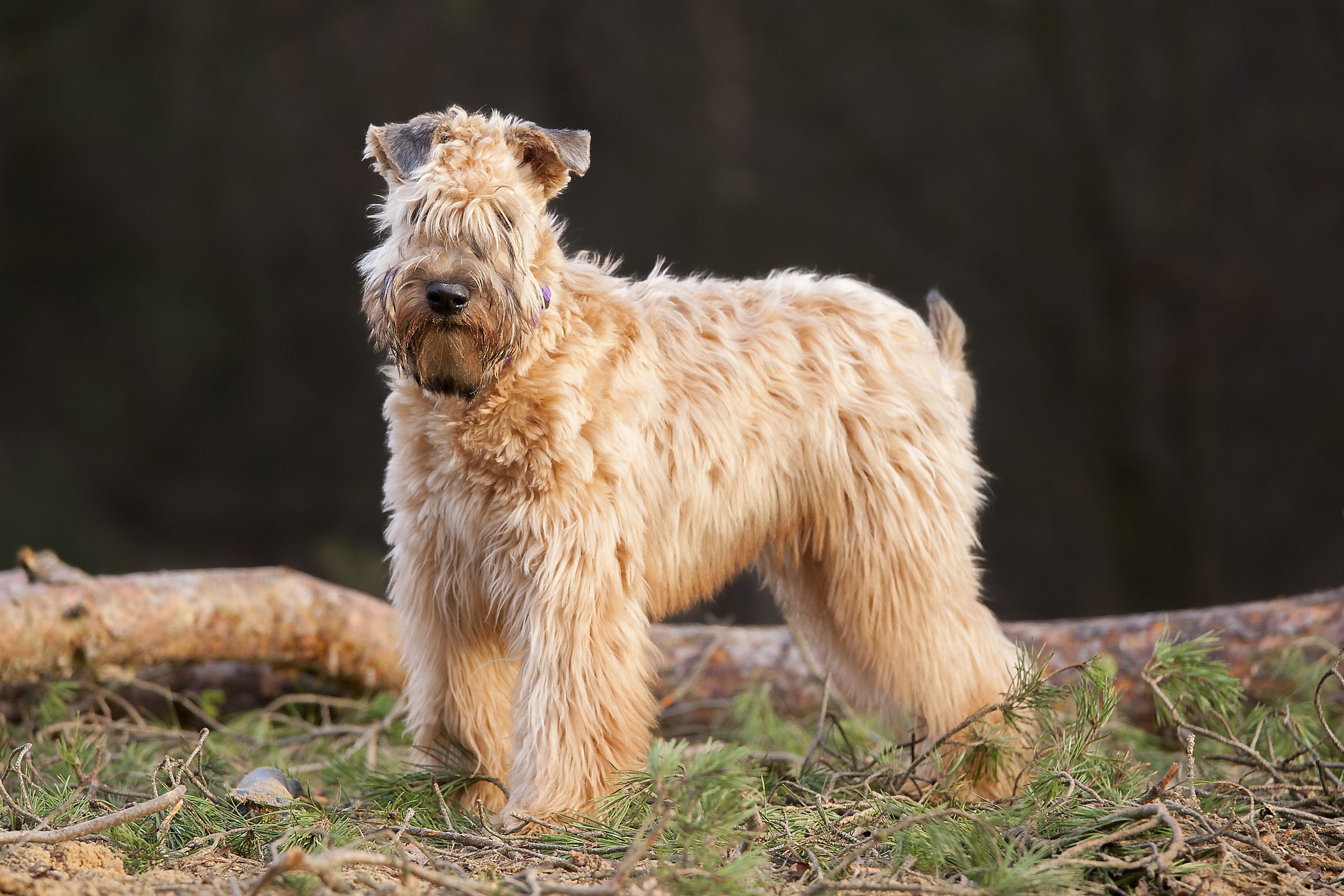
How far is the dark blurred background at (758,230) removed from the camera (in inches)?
362

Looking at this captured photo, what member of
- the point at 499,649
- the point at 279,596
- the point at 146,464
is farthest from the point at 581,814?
the point at 146,464

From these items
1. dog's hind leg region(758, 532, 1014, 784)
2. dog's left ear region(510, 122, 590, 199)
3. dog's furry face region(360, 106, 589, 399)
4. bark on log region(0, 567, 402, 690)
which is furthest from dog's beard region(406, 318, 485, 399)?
bark on log region(0, 567, 402, 690)

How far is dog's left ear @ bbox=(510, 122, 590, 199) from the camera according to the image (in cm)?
369

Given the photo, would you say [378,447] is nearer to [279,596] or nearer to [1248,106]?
[279,596]

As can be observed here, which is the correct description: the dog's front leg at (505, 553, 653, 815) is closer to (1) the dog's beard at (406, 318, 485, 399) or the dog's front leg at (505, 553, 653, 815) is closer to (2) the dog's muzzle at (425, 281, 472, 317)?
(1) the dog's beard at (406, 318, 485, 399)

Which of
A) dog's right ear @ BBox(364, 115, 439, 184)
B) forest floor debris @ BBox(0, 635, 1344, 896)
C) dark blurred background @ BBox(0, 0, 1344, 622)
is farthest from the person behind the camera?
dark blurred background @ BBox(0, 0, 1344, 622)

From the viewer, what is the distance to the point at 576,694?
351cm

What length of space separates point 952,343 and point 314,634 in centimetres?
280

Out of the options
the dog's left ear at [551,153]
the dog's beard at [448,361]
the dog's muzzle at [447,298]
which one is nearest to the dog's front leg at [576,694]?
the dog's beard at [448,361]

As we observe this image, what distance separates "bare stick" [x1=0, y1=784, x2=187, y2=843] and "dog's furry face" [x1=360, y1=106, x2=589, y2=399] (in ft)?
4.27

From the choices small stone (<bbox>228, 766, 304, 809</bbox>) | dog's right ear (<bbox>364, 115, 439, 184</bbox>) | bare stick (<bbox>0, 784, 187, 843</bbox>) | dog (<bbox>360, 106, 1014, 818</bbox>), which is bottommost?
small stone (<bbox>228, 766, 304, 809</bbox>)

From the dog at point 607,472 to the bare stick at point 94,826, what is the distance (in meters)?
0.92

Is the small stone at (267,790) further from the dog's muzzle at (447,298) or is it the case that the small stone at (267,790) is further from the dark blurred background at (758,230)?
the dark blurred background at (758,230)

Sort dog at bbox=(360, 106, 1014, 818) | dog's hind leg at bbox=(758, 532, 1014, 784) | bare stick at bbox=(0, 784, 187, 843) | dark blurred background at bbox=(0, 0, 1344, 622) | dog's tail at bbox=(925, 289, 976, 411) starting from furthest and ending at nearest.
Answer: dark blurred background at bbox=(0, 0, 1344, 622) < dog's tail at bbox=(925, 289, 976, 411) < dog's hind leg at bbox=(758, 532, 1014, 784) < dog at bbox=(360, 106, 1014, 818) < bare stick at bbox=(0, 784, 187, 843)
